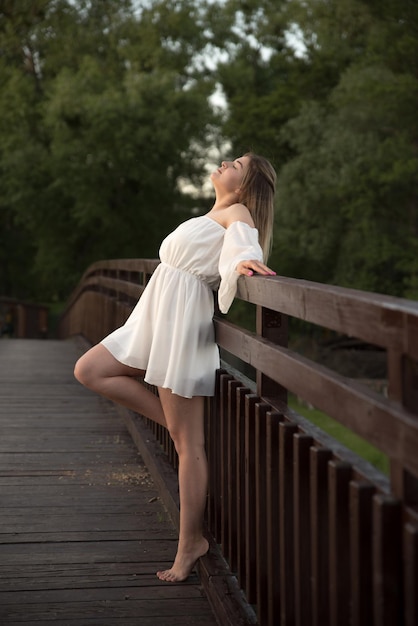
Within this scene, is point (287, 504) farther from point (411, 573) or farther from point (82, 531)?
point (82, 531)

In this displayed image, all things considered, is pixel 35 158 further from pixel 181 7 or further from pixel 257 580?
pixel 257 580

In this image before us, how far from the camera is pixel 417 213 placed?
3016 cm

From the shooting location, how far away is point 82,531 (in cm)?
423

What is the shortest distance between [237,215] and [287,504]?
1.27 m

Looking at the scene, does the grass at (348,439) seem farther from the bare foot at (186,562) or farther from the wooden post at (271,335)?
the wooden post at (271,335)

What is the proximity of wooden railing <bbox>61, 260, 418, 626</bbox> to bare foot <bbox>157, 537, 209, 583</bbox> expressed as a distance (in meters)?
0.08

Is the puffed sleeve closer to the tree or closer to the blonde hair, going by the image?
the blonde hair

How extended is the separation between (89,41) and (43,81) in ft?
9.49

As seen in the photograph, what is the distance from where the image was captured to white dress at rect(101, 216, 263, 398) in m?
3.53

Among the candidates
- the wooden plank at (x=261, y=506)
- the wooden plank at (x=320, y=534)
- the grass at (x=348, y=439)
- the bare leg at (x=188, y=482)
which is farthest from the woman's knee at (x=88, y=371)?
the grass at (x=348, y=439)

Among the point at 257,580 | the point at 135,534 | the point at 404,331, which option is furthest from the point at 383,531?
the point at 135,534

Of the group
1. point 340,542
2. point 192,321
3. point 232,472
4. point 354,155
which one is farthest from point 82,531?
point 354,155

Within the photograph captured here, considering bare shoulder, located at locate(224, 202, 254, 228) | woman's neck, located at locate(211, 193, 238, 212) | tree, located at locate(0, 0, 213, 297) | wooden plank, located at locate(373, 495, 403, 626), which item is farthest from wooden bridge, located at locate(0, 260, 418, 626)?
tree, located at locate(0, 0, 213, 297)

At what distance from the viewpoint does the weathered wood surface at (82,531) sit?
331 cm
